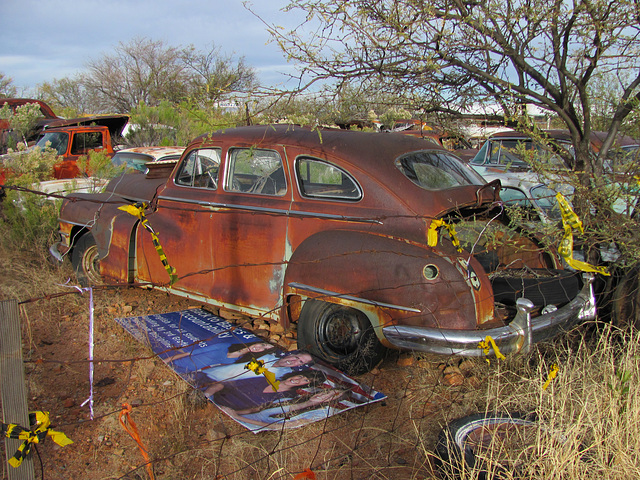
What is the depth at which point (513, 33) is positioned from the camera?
366cm

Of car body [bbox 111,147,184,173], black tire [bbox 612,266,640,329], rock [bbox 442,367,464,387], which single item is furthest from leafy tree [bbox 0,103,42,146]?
black tire [bbox 612,266,640,329]

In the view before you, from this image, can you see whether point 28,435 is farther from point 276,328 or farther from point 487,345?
point 276,328

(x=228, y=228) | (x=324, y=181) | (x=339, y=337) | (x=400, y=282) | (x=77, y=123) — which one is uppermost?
(x=77, y=123)

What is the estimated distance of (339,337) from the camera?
3.69 metres

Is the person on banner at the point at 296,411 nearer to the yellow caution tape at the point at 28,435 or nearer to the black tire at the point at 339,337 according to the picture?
the black tire at the point at 339,337

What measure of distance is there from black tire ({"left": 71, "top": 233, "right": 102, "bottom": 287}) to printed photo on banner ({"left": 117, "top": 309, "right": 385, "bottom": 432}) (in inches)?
59.9

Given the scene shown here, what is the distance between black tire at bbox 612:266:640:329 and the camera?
3.52 m

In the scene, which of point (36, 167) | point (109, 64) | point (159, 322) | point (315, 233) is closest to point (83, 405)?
point (159, 322)

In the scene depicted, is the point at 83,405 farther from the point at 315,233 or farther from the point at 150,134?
the point at 150,134

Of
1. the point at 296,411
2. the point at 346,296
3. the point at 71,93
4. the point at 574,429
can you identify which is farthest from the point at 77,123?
the point at 71,93

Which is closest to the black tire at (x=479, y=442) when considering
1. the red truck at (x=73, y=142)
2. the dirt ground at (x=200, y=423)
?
the dirt ground at (x=200, y=423)

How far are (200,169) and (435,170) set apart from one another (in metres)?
2.17

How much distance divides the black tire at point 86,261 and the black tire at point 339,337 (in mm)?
3082

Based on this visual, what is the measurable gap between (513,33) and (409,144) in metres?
1.08
